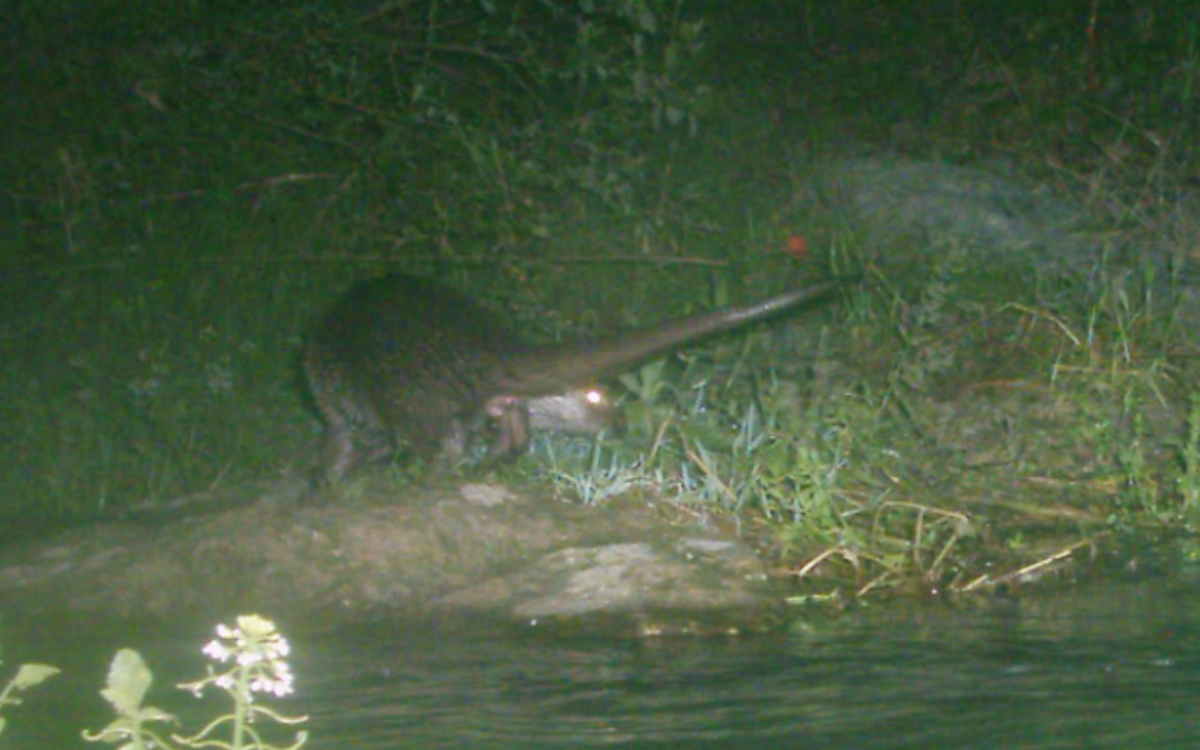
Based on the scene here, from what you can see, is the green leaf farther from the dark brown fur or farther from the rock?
the dark brown fur

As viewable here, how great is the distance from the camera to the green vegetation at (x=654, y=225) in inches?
202

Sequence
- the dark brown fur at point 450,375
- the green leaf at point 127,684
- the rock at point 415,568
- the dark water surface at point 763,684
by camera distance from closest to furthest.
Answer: the green leaf at point 127,684
the dark water surface at point 763,684
the rock at point 415,568
the dark brown fur at point 450,375

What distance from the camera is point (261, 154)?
6.59 metres

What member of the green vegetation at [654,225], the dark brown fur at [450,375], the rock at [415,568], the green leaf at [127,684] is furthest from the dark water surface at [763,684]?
the dark brown fur at [450,375]

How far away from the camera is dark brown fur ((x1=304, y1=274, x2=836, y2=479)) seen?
505 centimetres

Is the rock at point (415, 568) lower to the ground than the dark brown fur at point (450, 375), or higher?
lower

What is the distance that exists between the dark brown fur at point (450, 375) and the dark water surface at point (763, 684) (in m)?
1.31

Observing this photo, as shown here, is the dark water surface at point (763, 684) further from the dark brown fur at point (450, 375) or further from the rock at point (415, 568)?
the dark brown fur at point (450, 375)

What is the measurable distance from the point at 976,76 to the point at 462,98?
212cm

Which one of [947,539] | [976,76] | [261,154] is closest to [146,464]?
[261,154]

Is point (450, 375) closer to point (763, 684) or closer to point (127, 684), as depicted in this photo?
point (763, 684)

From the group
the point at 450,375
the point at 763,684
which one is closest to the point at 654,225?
the point at 450,375

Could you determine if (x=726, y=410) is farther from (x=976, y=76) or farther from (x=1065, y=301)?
(x=976, y=76)

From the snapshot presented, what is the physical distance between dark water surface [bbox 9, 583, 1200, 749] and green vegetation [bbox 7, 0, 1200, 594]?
3.39ft
